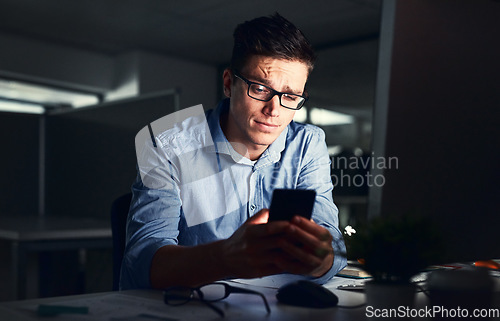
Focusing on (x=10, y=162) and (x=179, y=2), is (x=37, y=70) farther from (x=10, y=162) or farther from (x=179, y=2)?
(x=10, y=162)

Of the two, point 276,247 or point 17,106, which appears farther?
point 17,106

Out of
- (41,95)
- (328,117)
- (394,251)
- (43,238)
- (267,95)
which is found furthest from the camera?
(41,95)

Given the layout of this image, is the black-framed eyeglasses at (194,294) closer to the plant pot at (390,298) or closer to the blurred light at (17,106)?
the plant pot at (390,298)

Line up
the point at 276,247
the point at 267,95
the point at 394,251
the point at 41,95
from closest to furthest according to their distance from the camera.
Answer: the point at 394,251 < the point at 276,247 < the point at 267,95 < the point at 41,95

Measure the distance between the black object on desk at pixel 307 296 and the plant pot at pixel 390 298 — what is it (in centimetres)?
10

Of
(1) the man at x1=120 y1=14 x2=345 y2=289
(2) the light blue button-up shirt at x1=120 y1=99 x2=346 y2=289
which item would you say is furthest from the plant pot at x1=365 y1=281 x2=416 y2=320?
(2) the light blue button-up shirt at x1=120 y1=99 x2=346 y2=289

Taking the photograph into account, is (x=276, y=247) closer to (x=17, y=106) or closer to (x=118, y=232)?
(x=118, y=232)

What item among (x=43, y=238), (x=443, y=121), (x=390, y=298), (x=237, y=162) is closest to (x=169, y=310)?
(x=390, y=298)

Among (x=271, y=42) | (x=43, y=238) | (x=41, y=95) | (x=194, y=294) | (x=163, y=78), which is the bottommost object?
(x=43, y=238)

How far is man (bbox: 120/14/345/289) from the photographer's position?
3.31 feet

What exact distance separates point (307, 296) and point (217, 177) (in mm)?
556

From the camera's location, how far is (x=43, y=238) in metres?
1.94

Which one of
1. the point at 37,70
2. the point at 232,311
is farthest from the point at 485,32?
the point at 37,70

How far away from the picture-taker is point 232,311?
70 centimetres
